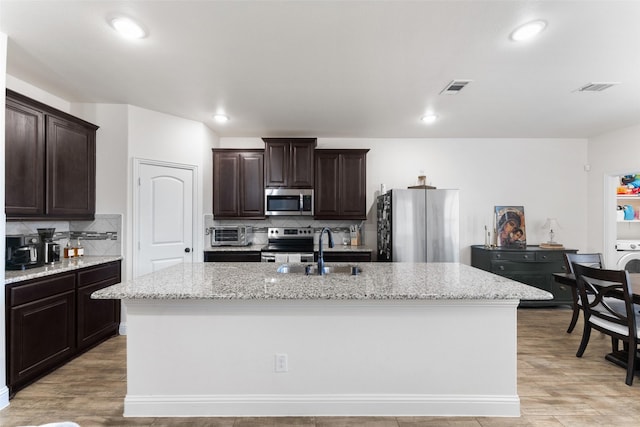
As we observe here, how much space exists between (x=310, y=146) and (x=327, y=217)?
3.41 ft

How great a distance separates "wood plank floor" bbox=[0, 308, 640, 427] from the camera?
1949mm

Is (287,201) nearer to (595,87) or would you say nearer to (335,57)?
(335,57)

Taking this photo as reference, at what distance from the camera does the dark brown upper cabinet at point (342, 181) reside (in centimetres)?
450

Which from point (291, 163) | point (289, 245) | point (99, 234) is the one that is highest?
point (291, 163)

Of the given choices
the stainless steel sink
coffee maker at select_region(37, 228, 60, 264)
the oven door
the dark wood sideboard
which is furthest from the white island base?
the dark wood sideboard

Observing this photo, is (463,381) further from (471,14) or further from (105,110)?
(105,110)

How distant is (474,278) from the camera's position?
2.15 m

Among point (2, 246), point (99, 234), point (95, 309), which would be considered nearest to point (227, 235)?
point (99, 234)

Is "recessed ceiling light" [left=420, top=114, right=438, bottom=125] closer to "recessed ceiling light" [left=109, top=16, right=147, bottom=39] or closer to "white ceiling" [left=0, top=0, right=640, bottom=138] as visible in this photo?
"white ceiling" [left=0, top=0, right=640, bottom=138]

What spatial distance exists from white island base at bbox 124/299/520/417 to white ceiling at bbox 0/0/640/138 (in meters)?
1.76

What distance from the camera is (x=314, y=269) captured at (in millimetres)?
2572

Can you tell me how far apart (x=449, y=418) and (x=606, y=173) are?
4.61 m

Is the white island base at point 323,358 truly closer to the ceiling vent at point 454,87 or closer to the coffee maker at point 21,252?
the coffee maker at point 21,252

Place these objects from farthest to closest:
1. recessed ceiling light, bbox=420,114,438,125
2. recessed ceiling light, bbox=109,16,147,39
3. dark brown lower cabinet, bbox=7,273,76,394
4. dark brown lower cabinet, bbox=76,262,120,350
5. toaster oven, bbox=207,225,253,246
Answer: toaster oven, bbox=207,225,253,246 < recessed ceiling light, bbox=420,114,438,125 < dark brown lower cabinet, bbox=76,262,120,350 < dark brown lower cabinet, bbox=7,273,76,394 < recessed ceiling light, bbox=109,16,147,39
